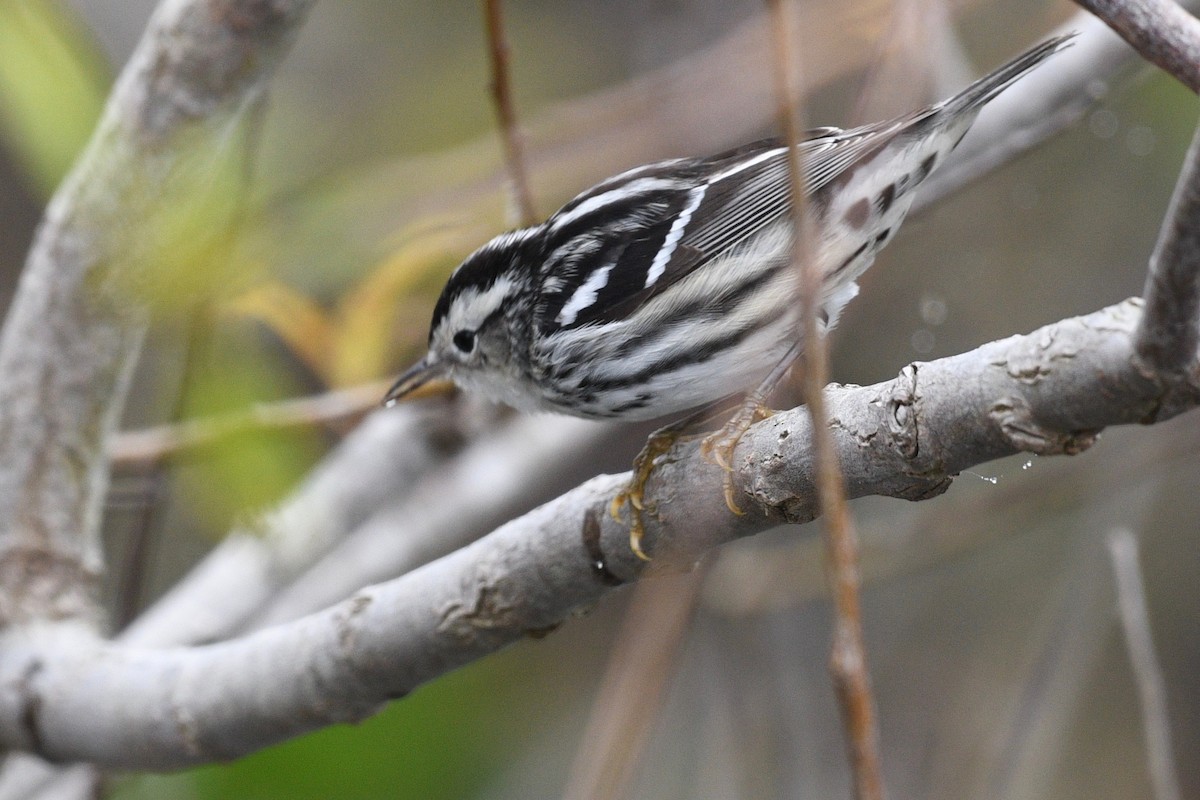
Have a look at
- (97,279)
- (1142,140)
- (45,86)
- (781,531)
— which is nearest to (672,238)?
(97,279)

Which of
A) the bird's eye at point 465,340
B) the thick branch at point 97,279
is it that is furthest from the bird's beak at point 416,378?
the thick branch at point 97,279

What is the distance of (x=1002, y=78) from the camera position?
167 centimetres

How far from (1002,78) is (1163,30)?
54 centimetres

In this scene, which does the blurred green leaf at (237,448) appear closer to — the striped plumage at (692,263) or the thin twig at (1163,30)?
the striped plumage at (692,263)

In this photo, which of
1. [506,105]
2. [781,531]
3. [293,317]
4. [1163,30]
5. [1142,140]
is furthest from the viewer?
[781,531]

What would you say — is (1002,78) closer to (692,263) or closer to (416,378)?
(692,263)

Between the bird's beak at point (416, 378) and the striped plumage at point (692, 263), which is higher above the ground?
the bird's beak at point (416, 378)

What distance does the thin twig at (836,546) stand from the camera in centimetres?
71

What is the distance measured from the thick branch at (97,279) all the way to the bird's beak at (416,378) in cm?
51

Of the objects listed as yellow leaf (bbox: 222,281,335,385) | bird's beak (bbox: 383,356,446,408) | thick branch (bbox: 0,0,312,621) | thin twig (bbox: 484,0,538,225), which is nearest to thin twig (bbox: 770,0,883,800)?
thin twig (bbox: 484,0,538,225)

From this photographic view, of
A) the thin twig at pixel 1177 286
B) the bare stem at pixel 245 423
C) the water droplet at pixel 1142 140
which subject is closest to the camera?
the thin twig at pixel 1177 286

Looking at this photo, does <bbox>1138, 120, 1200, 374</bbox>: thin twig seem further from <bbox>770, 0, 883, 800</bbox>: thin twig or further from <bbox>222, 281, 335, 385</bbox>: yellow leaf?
<bbox>222, 281, 335, 385</bbox>: yellow leaf

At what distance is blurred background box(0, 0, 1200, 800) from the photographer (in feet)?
8.01

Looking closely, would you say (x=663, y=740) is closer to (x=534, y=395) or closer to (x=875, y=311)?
(x=875, y=311)
